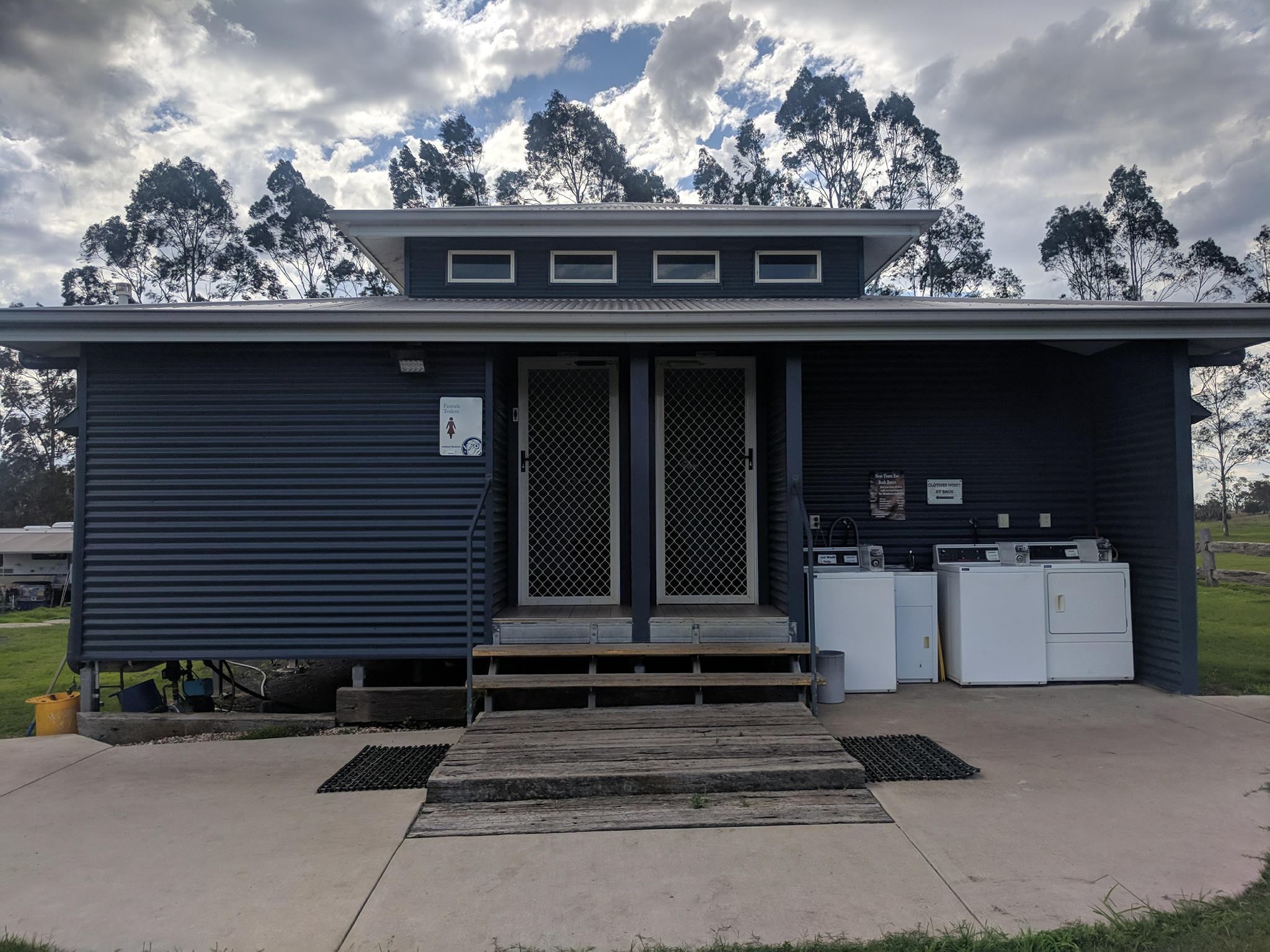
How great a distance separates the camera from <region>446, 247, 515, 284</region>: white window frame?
272 inches

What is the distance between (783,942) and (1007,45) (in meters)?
17.7

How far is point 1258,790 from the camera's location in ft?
11.3

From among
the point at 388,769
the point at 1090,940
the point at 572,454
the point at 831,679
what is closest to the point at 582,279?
the point at 572,454

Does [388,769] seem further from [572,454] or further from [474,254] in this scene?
[474,254]

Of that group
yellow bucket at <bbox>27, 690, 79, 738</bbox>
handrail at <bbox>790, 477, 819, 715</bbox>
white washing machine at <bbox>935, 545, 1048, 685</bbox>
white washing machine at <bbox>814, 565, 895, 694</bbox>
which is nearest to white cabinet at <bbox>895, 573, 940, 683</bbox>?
white washing machine at <bbox>935, 545, 1048, 685</bbox>

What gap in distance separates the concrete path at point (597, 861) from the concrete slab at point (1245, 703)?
26.6 inches

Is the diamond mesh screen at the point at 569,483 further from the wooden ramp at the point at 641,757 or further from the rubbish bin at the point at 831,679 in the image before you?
the rubbish bin at the point at 831,679

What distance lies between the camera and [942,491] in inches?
254

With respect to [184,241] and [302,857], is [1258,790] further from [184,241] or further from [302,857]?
[184,241]

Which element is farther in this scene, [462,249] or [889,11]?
[889,11]

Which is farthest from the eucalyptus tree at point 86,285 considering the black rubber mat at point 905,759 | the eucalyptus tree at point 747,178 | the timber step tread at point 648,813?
the black rubber mat at point 905,759

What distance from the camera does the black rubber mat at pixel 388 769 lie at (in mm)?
3732

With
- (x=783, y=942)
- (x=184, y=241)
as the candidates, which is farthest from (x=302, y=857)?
(x=184, y=241)

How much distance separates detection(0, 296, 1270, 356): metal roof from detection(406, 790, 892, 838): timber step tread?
2933mm
